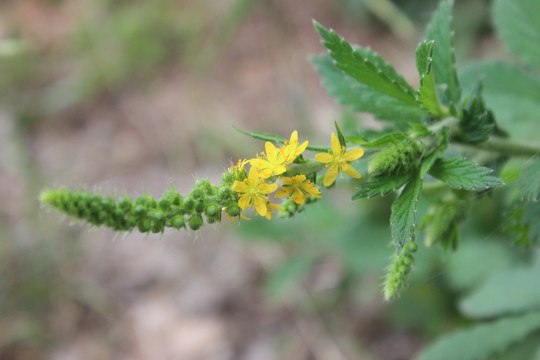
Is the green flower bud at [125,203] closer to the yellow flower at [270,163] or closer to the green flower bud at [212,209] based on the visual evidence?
the green flower bud at [212,209]

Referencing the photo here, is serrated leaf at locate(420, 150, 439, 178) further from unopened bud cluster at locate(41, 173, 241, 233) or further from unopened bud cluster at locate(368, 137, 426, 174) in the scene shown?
unopened bud cluster at locate(41, 173, 241, 233)

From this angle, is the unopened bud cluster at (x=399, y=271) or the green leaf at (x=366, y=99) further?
the green leaf at (x=366, y=99)

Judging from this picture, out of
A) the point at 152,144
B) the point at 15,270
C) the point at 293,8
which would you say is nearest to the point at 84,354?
the point at 15,270

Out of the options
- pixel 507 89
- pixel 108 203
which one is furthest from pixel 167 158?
pixel 108 203

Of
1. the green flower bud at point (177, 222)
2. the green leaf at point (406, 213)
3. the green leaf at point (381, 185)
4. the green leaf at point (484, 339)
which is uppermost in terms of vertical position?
the green flower bud at point (177, 222)

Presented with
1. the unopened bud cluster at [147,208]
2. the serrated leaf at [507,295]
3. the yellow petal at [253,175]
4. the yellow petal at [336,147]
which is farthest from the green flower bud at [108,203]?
the serrated leaf at [507,295]

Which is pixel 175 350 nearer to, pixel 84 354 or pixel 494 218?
pixel 84 354

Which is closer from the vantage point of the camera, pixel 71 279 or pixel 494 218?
pixel 494 218
